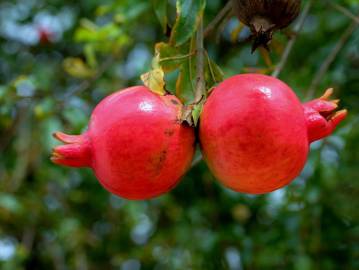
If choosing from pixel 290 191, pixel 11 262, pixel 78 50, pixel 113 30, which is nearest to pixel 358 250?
pixel 290 191

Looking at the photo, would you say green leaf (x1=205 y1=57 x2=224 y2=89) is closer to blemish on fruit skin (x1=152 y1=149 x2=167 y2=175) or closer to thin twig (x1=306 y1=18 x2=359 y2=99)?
blemish on fruit skin (x1=152 y1=149 x2=167 y2=175)

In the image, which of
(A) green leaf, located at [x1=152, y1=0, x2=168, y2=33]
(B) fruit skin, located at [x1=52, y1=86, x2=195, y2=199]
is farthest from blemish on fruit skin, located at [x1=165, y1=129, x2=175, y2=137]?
(A) green leaf, located at [x1=152, y1=0, x2=168, y2=33]

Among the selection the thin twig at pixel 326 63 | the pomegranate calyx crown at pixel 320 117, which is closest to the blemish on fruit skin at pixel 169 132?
the pomegranate calyx crown at pixel 320 117

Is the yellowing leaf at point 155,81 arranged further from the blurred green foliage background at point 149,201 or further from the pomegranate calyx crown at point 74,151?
the blurred green foliage background at point 149,201

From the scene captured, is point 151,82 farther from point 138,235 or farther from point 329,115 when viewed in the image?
point 138,235

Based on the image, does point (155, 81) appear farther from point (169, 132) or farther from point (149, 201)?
point (149, 201)
